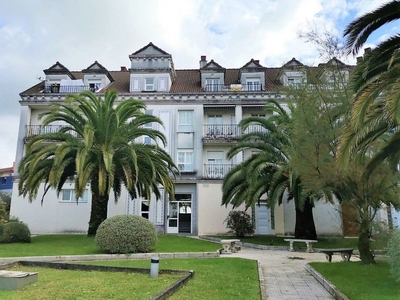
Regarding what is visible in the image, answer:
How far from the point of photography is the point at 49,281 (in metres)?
8.59

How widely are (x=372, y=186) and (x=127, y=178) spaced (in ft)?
37.5

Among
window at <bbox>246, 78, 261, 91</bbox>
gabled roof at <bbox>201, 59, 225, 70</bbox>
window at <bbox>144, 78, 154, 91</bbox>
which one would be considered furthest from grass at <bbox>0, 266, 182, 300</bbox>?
gabled roof at <bbox>201, 59, 225, 70</bbox>

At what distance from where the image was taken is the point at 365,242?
12070mm

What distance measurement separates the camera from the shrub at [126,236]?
14398 millimetres

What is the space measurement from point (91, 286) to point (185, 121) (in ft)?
73.5

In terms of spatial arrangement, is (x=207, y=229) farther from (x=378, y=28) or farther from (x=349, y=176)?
(x=378, y=28)

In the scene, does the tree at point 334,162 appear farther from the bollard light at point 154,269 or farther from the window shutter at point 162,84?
the window shutter at point 162,84

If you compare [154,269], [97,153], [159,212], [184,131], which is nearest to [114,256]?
[154,269]

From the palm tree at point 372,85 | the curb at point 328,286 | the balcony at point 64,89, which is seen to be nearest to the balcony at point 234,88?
the balcony at point 64,89

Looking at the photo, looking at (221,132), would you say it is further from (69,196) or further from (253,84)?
(69,196)

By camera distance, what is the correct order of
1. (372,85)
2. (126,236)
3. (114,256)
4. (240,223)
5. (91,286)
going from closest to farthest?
(91,286) → (372,85) → (114,256) → (126,236) → (240,223)

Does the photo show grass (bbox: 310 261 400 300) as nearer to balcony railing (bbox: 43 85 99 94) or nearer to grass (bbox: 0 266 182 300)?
grass (bbox: 0 266 182 300)

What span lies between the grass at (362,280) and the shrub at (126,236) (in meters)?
6.68

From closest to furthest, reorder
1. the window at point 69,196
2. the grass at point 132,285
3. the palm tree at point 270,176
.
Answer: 1. the grass at point 132,285
2. the palm tree at point 270,176
3. the window at point 69,196
